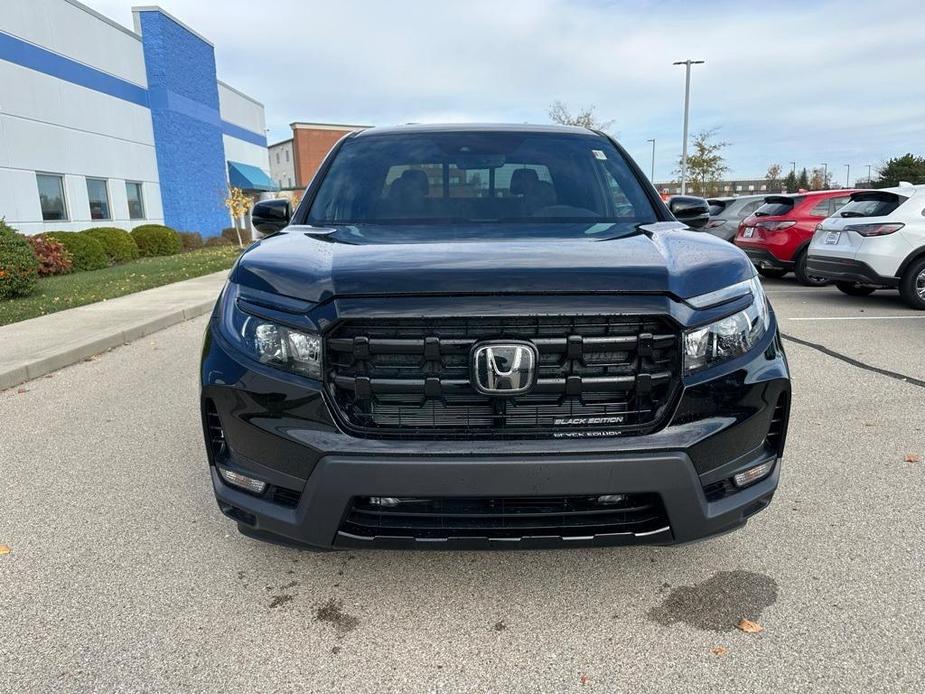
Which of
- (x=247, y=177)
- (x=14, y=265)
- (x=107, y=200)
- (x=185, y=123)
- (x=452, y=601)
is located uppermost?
(x=185, y=123)

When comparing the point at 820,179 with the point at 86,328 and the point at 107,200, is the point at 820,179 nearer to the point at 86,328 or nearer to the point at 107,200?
the point at 107,200

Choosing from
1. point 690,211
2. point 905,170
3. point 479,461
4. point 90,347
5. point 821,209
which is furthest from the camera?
point 905,170

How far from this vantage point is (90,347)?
6902 millimetres

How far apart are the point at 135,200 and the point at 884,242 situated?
22.3 metres

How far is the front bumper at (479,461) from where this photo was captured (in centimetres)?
200

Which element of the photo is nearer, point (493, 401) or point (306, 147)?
point (493, 401)

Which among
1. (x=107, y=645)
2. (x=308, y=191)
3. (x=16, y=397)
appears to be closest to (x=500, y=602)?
(x=107, y=645)

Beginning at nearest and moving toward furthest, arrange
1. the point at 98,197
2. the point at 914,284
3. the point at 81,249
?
the point at 914,284
the point at 81,249
the point at 98,197

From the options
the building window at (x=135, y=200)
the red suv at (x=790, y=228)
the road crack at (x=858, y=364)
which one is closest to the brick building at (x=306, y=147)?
the building window at (x=135, y=200)

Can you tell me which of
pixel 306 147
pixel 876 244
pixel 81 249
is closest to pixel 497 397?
pixel 876 244

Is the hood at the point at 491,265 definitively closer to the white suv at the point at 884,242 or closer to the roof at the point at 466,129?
the roof at the point at 466,129

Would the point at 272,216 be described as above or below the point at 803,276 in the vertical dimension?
above

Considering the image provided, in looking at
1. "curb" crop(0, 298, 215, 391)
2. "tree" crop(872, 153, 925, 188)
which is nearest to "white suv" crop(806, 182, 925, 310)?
"curb" crop(0, 298, 215, 391)

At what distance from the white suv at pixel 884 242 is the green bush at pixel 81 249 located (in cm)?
1615
